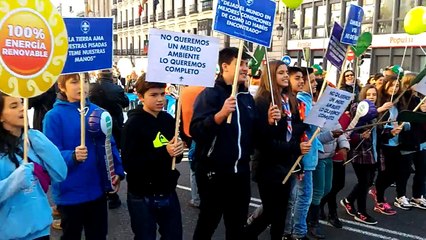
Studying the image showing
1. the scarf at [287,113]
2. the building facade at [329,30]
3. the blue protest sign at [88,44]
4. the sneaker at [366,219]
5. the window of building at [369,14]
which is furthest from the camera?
the window of building at [369,14]

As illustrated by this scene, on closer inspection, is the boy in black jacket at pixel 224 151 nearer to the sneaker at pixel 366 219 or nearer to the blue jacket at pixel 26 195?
the blue jacket at pixel 26 195

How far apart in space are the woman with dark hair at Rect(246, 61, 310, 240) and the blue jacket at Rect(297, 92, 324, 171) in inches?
11.9

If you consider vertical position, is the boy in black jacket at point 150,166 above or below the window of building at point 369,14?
below

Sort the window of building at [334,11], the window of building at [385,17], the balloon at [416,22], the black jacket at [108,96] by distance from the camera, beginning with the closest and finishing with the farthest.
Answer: the black jacket at [108,96] → the balloon at [416,22] → the window of building at [385,17] → the window of building at [334,11]

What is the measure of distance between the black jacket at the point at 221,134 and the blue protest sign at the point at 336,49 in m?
1.21

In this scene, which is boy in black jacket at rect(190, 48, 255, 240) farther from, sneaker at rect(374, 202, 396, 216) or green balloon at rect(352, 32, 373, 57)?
sneaker at rect(374, 202, 396, 216)

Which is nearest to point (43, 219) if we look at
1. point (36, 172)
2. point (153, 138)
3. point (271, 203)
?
point (36, 172)

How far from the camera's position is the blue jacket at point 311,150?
4.14 m

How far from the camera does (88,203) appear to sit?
312 cm

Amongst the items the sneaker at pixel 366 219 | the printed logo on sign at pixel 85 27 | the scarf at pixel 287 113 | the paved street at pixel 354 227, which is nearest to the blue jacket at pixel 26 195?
the printed logo on sign at pixel 85 27

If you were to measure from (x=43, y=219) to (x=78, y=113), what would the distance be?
921mm

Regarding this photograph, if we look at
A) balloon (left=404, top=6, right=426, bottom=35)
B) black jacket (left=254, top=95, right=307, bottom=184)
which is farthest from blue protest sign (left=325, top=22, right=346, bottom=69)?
balloon (left=404, top=6, right=426, bottom=35)

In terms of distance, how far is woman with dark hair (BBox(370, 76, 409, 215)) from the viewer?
5.33 meters

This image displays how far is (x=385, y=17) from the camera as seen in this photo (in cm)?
2053
